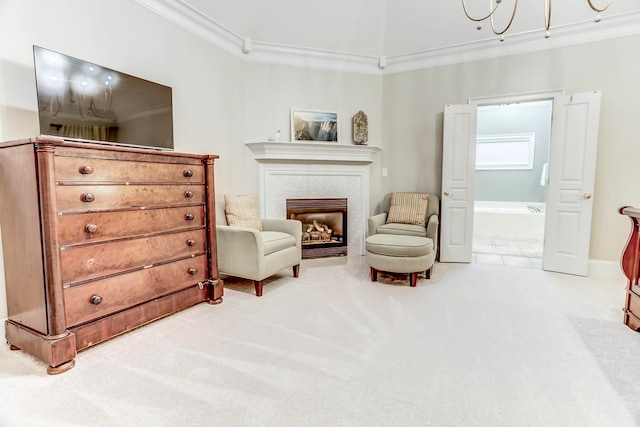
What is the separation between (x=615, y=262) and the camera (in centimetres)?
368

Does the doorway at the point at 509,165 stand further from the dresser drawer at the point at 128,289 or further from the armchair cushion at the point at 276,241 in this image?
the dresser drawer at the point at 128,289

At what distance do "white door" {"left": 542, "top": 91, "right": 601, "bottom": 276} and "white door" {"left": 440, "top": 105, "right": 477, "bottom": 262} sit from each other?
2.79 feet

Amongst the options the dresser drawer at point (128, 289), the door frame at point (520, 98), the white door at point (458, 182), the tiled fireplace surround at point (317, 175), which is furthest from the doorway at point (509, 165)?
the dresser drawer at point (128, 289)

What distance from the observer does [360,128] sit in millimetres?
4594

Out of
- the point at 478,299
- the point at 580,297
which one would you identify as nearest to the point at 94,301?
the point at 478,299

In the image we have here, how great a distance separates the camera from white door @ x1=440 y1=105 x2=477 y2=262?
416cm

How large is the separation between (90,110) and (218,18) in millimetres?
1964

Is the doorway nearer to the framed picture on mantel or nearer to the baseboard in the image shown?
the baseboard

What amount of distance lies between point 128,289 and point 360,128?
3475mm

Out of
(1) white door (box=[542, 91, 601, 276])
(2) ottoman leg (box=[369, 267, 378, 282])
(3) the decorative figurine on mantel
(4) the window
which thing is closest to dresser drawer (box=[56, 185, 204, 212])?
(2) ottoman leg (box=[369, 267, 378, 282])

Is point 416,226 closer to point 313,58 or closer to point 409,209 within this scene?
point 409,209

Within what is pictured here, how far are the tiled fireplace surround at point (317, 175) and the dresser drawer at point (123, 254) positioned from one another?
5.40 ft

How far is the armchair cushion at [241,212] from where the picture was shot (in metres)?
3.45

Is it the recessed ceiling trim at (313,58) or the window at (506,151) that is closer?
the recessed ceiling trim at (313,58)
